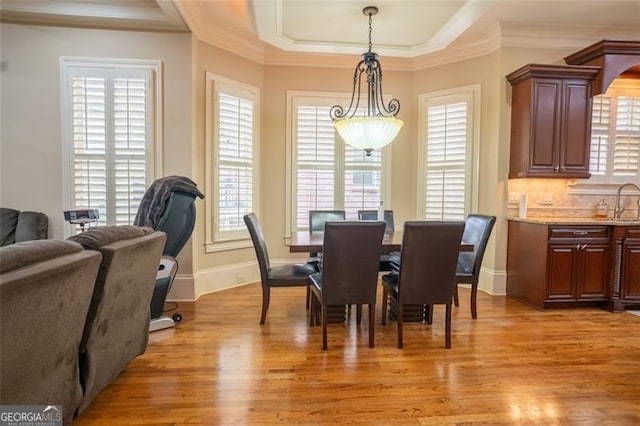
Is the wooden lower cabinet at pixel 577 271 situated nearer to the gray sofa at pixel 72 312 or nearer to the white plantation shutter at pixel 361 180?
the white plantation shutter at pixel 361 180

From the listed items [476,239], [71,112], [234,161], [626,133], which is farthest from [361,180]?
[71,112]

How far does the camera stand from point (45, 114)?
3.66 meters

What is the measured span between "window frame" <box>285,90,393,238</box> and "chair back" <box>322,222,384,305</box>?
88.2 inches

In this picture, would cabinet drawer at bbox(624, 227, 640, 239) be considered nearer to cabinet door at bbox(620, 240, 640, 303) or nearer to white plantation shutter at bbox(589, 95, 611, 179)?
cabinet door at bbox(620, 240, 640, 303)

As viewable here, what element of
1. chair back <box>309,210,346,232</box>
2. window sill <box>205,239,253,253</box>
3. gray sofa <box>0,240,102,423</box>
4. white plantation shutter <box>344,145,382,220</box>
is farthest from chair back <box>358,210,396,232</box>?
gray sofa <box>0,240,102,423</box>

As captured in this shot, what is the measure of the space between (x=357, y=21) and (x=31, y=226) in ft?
12.7

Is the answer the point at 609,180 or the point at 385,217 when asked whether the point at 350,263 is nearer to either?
the point at 385,217

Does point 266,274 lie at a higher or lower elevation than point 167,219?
lower

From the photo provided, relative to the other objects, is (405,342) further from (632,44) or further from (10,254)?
(632,44)

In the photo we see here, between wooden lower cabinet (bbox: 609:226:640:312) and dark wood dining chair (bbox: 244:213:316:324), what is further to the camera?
wooden lower cabinet (bbox: 609:226:640:312)

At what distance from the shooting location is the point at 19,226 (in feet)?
11.4

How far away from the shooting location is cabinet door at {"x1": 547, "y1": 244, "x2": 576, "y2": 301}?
3.57m

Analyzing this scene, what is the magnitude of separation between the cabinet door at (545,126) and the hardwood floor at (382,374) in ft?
5.26

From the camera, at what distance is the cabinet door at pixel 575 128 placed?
12.6 ft
